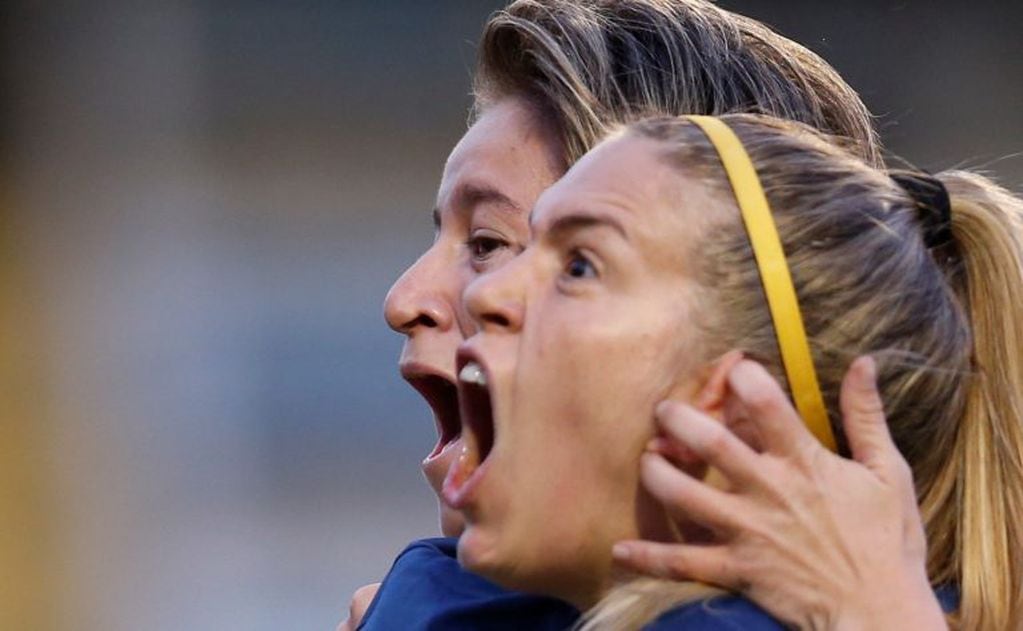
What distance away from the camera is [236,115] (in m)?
3.63

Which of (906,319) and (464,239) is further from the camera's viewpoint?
(464,239)

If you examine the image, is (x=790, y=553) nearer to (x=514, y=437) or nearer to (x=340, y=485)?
(x=514, y=437)

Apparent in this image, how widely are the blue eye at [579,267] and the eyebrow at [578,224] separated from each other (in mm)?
20

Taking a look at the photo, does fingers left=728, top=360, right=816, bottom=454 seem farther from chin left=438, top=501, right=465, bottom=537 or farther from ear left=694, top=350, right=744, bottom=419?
chin left=438, top=501, right=465, bottom=537

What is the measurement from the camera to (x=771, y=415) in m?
1.01

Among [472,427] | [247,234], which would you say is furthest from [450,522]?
[247,234]

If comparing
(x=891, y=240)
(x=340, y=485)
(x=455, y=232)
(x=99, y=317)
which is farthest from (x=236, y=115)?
(x=891, y=240)

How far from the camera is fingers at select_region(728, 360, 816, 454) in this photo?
1008 mm

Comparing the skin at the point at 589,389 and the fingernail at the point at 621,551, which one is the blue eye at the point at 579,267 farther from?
the fingernail at the point at 621,551

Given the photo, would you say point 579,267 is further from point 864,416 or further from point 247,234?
point 247,234

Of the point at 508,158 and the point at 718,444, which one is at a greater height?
the point at 508,158

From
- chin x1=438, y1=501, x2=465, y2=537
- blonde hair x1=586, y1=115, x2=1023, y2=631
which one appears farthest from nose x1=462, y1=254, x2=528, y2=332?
chin x1=438, y1=501, x2=465, y2=537

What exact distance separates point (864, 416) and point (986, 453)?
0.58ft

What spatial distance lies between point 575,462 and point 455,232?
43 centimetres
